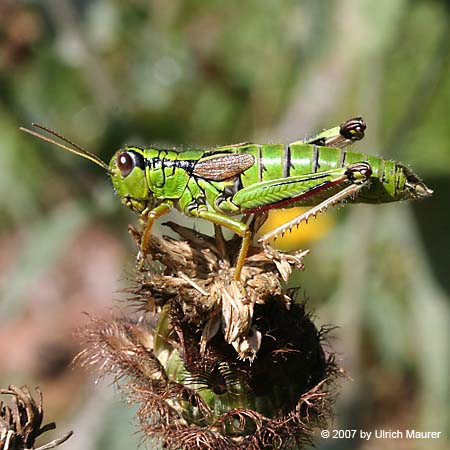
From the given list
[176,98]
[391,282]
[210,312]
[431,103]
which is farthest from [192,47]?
[210,312]

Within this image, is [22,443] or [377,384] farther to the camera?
[377,384]

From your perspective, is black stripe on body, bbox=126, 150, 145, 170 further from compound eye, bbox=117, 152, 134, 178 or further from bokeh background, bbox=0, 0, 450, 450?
bokeh background, bbox=0, 0, 450, 450

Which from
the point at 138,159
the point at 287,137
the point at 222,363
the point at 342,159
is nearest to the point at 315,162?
the point at 342,159

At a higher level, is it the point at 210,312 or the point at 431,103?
the point at 431,103

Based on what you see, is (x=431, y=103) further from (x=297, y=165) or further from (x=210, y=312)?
(x=210, y=312)

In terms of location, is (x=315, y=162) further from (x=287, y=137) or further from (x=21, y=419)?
(x=287, y=137)

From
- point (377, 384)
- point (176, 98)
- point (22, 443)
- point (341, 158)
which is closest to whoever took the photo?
point (22, 443)

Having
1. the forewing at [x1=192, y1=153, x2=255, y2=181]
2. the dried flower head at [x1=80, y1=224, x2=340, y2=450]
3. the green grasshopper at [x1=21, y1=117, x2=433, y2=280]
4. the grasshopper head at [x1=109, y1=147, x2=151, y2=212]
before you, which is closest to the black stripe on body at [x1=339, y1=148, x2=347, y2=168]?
the green grasshopper at [x1=21, y1=117, x2=433, y2=280]
